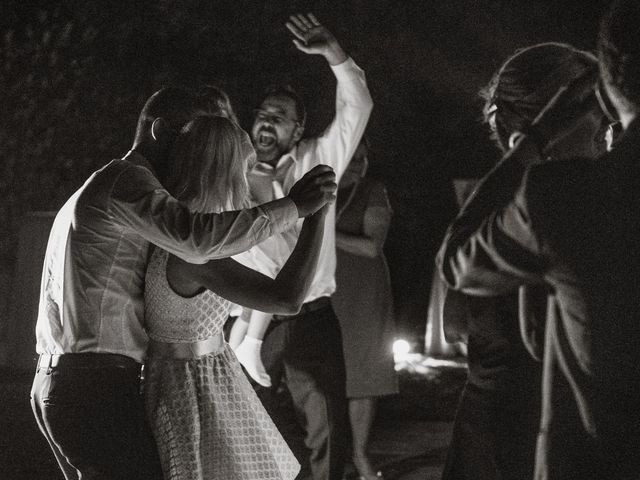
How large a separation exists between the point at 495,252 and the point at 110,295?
1099 millimetres

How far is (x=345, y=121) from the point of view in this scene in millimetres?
3875

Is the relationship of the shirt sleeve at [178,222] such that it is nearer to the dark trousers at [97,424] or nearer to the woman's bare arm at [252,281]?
the woman's bare arm at [252,281]

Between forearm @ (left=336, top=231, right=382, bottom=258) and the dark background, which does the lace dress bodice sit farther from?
the dark background

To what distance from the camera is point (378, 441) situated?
595 centimetres

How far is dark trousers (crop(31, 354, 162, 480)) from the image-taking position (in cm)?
216

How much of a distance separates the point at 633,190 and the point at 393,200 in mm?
10095

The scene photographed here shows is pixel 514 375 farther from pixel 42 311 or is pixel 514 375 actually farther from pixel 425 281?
pixel 425 281

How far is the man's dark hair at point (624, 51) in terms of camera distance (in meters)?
1.51

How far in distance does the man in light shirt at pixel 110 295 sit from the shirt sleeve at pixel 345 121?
4.99ft

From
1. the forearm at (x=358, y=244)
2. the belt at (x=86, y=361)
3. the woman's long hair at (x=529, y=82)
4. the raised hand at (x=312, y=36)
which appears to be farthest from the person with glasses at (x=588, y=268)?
the forearm at (x=358, y=244)

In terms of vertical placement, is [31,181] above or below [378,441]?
above

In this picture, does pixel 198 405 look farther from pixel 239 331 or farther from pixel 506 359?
pixel 239 331

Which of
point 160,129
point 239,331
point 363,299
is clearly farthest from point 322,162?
point 160,129

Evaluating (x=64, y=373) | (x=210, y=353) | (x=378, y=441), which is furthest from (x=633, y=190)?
(x=378, y=441)
